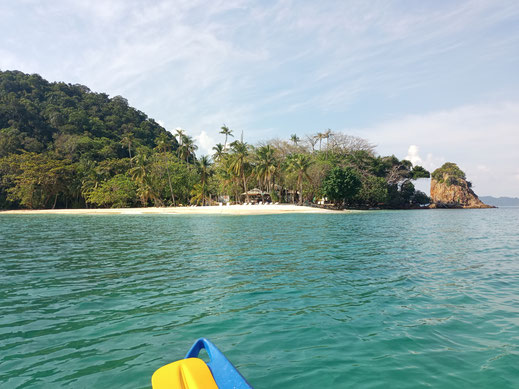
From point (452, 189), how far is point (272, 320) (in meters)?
99.7

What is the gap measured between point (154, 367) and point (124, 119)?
114250 millimetres

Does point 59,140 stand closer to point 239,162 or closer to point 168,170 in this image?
point 168,170

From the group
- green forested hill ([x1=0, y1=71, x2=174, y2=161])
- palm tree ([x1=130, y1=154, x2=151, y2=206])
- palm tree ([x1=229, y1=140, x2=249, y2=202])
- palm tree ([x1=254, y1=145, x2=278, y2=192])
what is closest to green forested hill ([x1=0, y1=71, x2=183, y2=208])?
green forested hill ([x1=0, y1=71, x2=174, y2=161])

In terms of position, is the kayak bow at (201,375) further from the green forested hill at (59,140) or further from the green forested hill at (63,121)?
the green forested hill at (63,121)

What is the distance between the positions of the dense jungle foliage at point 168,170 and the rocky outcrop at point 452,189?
8.91 meters

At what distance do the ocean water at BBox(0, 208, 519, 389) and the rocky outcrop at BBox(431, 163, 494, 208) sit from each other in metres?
89.1

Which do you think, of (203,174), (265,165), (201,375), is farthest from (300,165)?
(201,375)

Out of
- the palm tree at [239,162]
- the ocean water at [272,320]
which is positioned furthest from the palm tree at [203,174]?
the ocean water at [272,320]

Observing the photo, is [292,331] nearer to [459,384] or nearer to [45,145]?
[459,384]

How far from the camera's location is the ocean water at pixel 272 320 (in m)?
4.18

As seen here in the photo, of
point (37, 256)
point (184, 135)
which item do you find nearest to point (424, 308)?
point (37, 256)

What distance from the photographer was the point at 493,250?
15.0 meters

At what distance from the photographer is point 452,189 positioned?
3546 inches

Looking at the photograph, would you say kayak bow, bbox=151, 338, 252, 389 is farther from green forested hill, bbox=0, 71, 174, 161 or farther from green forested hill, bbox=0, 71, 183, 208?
green forested hill, bbox=0, 71, 174, 161
